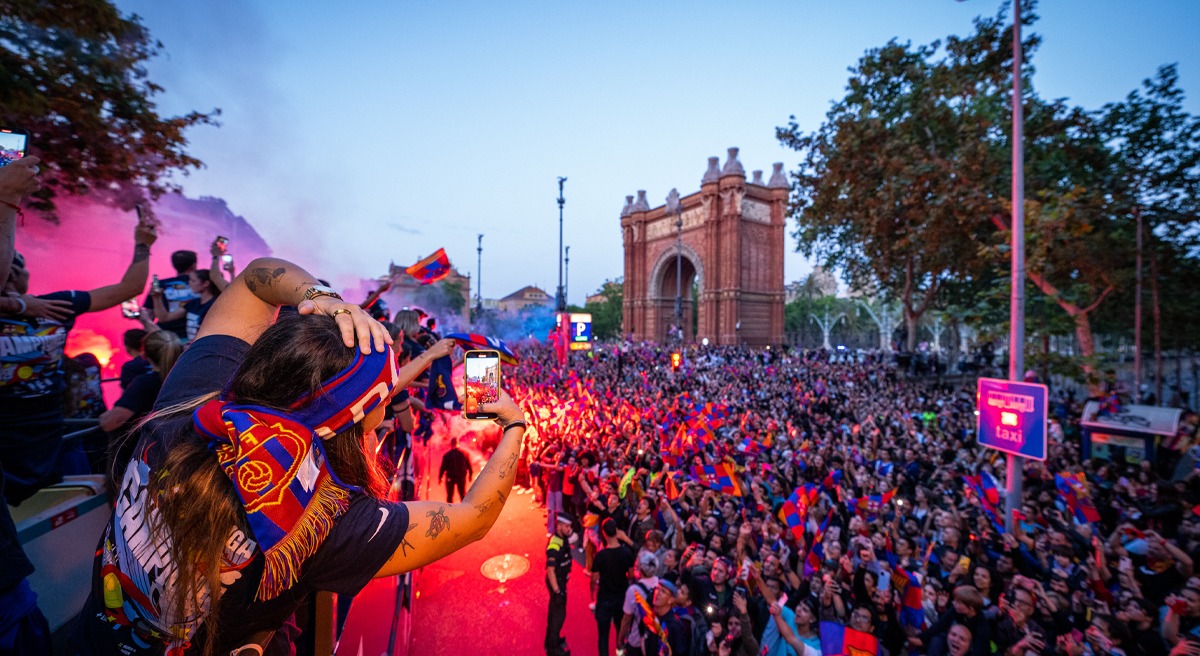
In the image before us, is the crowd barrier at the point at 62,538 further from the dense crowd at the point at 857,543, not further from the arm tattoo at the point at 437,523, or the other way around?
the dense crowd at the point at 857,543

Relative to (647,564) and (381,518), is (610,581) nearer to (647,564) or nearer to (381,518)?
(647,564)

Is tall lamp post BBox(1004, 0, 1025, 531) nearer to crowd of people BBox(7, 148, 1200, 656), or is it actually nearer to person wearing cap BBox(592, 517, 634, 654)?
crowd of people BBox(7, 148, 1200, 656)

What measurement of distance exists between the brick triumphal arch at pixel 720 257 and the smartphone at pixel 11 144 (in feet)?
133

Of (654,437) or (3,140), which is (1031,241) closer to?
(654,437)

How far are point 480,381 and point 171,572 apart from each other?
1.23 metres

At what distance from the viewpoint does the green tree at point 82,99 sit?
6141 millimetres

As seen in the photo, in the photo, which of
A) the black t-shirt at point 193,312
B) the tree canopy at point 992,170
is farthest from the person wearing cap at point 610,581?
the tree canopy at point 992,170

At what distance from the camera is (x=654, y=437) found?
12.1 m

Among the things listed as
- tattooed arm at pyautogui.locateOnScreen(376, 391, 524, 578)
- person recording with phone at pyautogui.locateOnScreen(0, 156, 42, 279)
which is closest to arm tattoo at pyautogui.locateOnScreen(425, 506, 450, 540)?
tattooed arm at pyautogui.locateOnScreen(376, 391, 524, 578)

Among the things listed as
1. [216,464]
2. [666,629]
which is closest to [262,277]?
[216,464]

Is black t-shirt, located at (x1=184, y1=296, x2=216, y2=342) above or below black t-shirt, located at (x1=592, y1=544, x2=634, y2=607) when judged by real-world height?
above

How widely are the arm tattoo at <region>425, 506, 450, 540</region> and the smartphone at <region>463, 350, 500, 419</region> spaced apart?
631 mm

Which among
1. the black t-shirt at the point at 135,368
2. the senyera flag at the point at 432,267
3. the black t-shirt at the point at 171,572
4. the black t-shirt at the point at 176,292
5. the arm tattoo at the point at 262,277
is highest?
the senyera flag at the point at 432,267

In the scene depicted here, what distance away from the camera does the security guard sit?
5.91 meters
